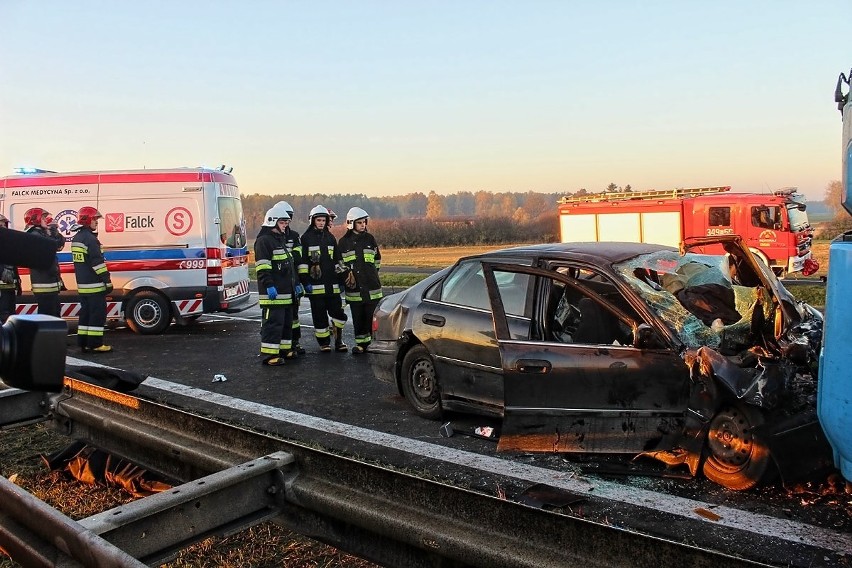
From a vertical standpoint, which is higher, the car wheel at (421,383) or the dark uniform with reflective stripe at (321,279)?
the dark uniform with reflective stripe at (321,279)

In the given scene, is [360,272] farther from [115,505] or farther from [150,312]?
[115,505]

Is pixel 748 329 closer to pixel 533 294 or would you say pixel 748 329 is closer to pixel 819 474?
pixel 819 474

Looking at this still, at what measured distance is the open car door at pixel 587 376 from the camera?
175 inches

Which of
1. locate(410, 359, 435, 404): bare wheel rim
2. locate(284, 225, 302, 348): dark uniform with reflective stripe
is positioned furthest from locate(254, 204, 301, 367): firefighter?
locate(410, 359, 435, 404): bare wheel rim

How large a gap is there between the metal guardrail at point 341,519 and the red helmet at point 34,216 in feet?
26.9

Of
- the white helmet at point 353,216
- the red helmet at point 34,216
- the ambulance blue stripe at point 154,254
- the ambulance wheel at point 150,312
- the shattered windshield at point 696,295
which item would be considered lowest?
the ambulance wheel at point 150,312

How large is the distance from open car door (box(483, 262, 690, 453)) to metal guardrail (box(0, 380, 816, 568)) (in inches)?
82.1

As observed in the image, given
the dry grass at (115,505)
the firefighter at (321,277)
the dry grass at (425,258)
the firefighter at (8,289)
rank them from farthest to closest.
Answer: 1. the dry grass at (425,258)
2. the firefighter at (8,289)
3. the firefighter at (321,277)
4. the dry grass at (115,505)

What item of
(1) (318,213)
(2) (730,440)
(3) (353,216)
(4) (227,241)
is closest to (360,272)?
(3) (353,216)

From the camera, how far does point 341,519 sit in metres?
2.88

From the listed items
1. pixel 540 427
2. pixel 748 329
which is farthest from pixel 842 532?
pixel 540 427

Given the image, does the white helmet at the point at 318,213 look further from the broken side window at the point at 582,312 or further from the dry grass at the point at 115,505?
the broken side window at the point at 582,312

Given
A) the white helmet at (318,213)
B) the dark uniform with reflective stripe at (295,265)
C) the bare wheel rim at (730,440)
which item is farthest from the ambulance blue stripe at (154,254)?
the bare wheel rim at (730,440)

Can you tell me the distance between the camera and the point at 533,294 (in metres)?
5.29
